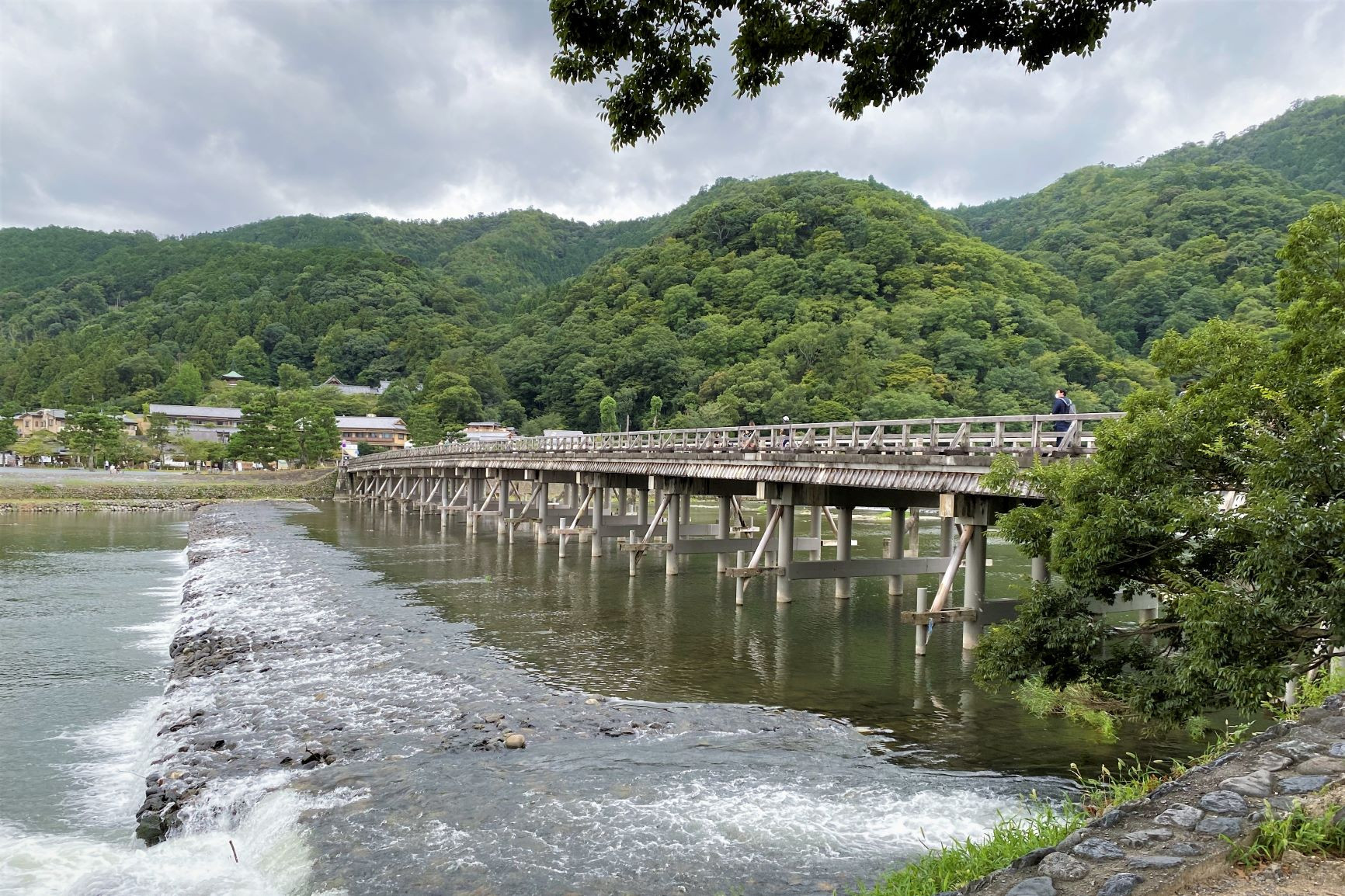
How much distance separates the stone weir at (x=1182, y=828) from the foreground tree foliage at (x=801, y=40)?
5.18m

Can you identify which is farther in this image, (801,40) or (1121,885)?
(801,40)

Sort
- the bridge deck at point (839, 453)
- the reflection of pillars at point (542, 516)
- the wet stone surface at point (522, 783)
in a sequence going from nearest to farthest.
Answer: the wet stone surface at point (522, 783)
the bridge deck at point (839, 453)
the reflection of pillars at point (542, 516)

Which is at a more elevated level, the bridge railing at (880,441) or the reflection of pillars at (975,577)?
the bridge railing at (880,441)

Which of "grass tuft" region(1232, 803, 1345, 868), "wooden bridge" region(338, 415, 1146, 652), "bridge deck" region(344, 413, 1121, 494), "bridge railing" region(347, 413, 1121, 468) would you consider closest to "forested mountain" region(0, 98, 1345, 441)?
"wooden bridge" region(338, 415, 1146, 652)

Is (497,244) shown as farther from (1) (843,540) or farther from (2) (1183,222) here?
(1) (843,540)

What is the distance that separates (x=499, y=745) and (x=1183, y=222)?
4294 inches

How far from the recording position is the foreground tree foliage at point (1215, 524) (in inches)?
287

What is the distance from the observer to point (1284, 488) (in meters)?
7.54

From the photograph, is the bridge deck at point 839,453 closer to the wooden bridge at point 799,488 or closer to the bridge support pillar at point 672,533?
the wooden bridge at point 799,488

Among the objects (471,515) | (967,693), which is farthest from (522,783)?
(471,515)

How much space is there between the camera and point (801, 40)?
278 inches

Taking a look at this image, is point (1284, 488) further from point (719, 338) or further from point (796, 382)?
point (719, 338)

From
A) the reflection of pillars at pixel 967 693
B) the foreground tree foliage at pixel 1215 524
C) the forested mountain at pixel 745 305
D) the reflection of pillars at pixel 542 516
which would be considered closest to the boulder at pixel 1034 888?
the foreground tree foliage at pixel 1215 524

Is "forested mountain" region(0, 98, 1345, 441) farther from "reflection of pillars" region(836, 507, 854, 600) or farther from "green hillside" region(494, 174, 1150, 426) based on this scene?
"reflection of pillars" region(836, 507, 854, 600)
